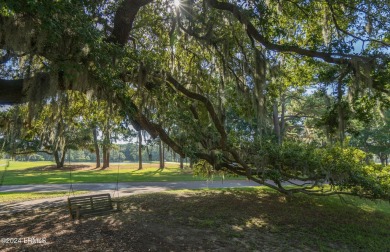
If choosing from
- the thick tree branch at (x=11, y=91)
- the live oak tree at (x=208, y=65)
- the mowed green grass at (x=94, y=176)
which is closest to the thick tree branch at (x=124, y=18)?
the live oak tree at (x=208, y=65)

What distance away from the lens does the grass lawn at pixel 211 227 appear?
21.5 ft

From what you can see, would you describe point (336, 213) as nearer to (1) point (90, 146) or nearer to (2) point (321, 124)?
(2) point (321, 124)

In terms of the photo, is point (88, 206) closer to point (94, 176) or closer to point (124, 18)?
point (124, 18)

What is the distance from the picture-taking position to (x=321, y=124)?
962 centimetres

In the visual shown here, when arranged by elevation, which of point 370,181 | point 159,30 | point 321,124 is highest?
point 159,30

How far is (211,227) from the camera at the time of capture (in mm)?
7980

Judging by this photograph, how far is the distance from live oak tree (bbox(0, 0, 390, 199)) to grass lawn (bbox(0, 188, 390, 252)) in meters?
1.42

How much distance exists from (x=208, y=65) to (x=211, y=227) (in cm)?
583

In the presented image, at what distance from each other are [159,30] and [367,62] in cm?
674

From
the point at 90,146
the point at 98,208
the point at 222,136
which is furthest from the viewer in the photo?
the point at 90,146

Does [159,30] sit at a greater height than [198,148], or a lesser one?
greater

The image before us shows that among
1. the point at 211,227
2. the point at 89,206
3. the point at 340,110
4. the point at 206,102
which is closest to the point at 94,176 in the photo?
the point at 89,206

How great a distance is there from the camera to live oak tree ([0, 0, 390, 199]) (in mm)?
5461

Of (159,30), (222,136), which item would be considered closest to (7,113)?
(159,30)
